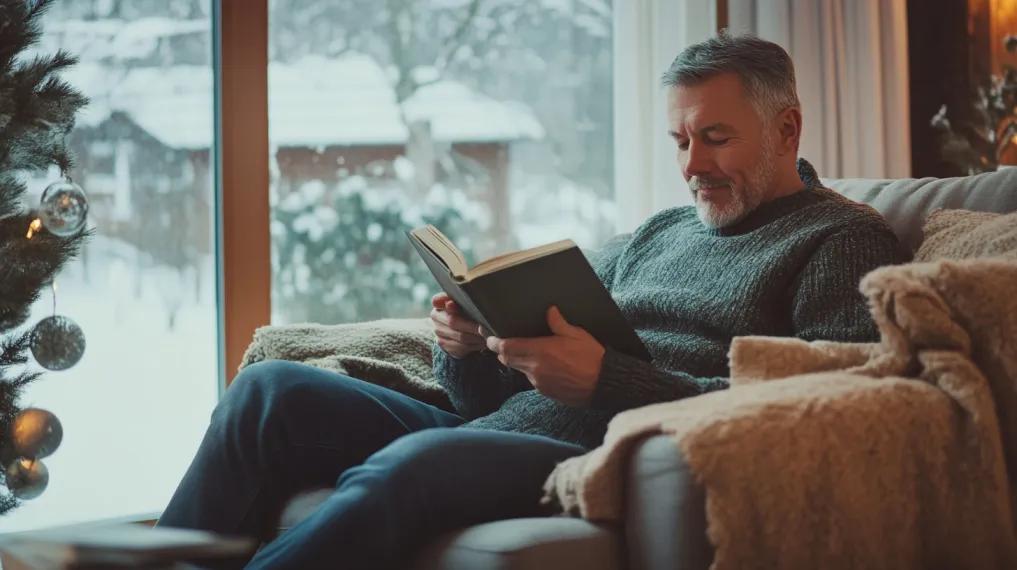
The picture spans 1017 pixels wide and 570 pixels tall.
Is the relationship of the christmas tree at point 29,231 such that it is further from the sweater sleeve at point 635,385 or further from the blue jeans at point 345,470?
the sweater sleeve at point 635,385

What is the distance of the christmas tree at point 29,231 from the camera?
2.03 metres

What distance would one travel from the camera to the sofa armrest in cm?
113

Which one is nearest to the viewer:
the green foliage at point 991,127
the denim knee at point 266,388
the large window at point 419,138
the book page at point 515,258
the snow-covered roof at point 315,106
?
the book page at point 515,258

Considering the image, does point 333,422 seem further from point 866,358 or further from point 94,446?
point 94,446

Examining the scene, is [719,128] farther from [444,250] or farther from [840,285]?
[444,250]

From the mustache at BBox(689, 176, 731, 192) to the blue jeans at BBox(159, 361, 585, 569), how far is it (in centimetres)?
53

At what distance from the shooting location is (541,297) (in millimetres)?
1487

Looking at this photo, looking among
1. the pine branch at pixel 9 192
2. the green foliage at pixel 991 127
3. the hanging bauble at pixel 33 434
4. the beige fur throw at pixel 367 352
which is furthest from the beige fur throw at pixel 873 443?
the green foliage at pixel 991 127

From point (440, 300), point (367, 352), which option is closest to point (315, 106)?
point (367, 352)

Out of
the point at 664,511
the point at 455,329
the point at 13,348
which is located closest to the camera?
the point at 664,511

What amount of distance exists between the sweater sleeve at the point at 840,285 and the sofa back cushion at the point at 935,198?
19cm

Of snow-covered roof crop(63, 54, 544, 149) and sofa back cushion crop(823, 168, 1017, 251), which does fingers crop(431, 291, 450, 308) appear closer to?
sofa back cushion crop(823, 168, 1017, 251)

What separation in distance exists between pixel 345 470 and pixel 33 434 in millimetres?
735

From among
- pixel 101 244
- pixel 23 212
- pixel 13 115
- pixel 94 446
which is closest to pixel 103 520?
pixel 94 446
